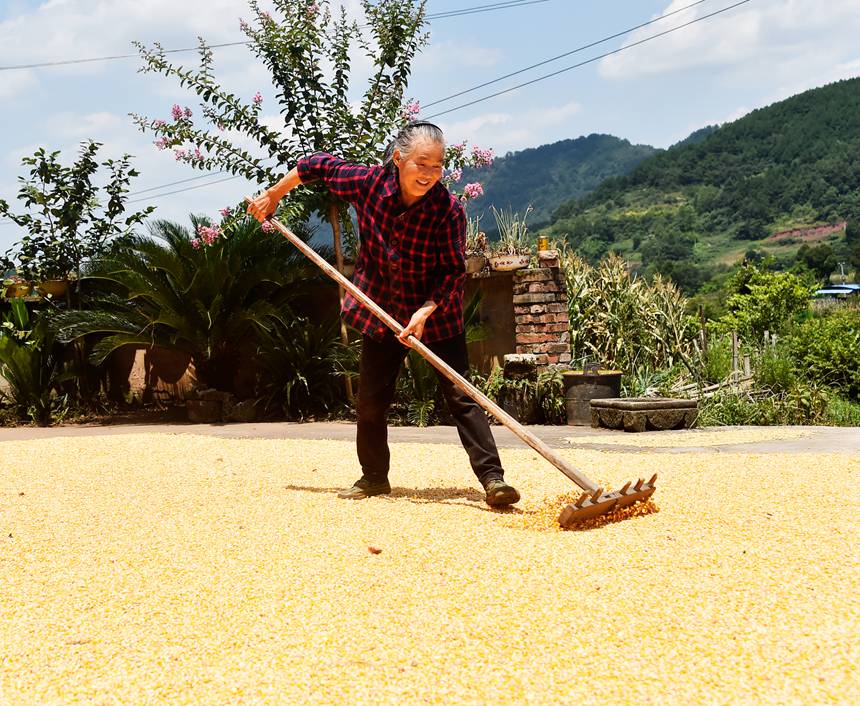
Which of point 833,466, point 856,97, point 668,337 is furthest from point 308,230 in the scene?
point 856,97

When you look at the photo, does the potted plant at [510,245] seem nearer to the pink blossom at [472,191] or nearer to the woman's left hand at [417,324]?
the pink blossom at [472,191]

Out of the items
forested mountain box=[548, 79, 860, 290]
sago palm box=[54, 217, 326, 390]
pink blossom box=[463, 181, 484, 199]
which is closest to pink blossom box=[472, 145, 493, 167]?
pink blossom box=[463, 181, 484, 199]

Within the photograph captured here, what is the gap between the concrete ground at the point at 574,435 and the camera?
5.41 meters

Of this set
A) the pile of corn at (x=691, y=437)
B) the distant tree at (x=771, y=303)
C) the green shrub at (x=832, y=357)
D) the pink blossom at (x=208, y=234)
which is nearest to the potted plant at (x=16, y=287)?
the pink blossom at (x=208, y=234)

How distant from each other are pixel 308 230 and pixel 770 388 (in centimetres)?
498

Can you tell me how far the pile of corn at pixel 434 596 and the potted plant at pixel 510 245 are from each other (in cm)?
411

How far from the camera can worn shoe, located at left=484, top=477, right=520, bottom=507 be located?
3.52 metres

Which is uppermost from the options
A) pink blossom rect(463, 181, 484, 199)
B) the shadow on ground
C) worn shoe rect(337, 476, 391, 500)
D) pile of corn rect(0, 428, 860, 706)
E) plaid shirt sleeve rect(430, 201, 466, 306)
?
pink blossom rect(463, 181, 484, 199)

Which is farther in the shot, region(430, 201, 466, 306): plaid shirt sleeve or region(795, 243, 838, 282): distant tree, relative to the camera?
region(795, 243, 838, 282): distant tree

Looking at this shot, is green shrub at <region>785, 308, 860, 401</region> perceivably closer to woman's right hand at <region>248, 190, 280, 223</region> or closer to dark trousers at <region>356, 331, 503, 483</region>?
dark trousers at <region>356, 331, 503, 483</region>

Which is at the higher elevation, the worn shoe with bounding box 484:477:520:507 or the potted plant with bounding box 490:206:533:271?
the potted plant with bounding box 490:206:533:271

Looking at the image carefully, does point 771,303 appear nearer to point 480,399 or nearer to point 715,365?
point 715,365

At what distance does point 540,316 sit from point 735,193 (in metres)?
70.7

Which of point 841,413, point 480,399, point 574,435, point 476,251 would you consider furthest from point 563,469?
point 841,413
